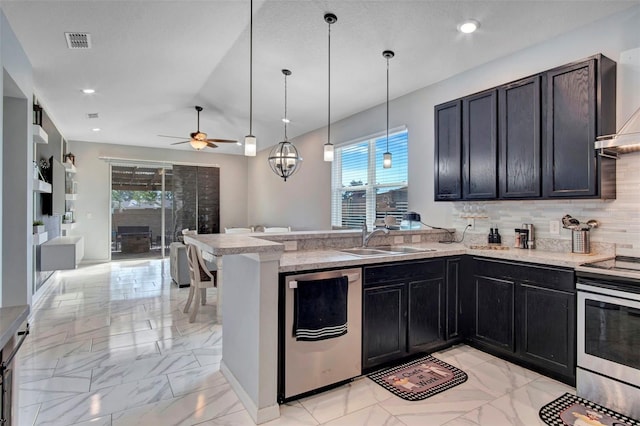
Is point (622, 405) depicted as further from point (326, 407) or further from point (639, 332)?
point (326, 407)

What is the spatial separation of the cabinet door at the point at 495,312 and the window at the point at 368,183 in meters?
1.52

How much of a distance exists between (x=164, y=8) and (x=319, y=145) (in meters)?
3.87


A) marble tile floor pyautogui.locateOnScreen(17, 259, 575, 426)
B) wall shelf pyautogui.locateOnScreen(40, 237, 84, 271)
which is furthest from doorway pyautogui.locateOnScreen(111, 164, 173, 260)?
A: marble tile floor pyautogui.locateOnScreen(17, 259, 575, 426)

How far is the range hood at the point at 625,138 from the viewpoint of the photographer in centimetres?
232

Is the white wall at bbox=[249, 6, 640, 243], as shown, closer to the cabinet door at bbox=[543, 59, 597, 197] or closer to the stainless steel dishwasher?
the cabinet door at bbox=[543, 59, 597, 197]

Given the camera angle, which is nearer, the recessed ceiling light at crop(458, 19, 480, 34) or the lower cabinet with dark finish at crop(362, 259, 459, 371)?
the lower cabinet with dark finish at crop(362, 259, 459, 371)

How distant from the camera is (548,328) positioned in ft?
8.50

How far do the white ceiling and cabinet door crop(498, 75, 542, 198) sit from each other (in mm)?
515

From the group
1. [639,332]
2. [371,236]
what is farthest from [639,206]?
[371,236]

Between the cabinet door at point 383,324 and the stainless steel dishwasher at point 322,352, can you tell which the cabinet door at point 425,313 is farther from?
the stainless steel dishwasher at point 322,352

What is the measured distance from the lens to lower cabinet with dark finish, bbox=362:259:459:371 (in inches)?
103

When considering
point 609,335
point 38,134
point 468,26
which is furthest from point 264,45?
point 609,335

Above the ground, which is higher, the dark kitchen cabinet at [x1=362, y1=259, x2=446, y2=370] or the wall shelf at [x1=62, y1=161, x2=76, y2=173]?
the wall shelf at [x1=62, y1=161, x2=76, y2=173]

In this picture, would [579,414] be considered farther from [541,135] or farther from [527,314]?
[541,135]
